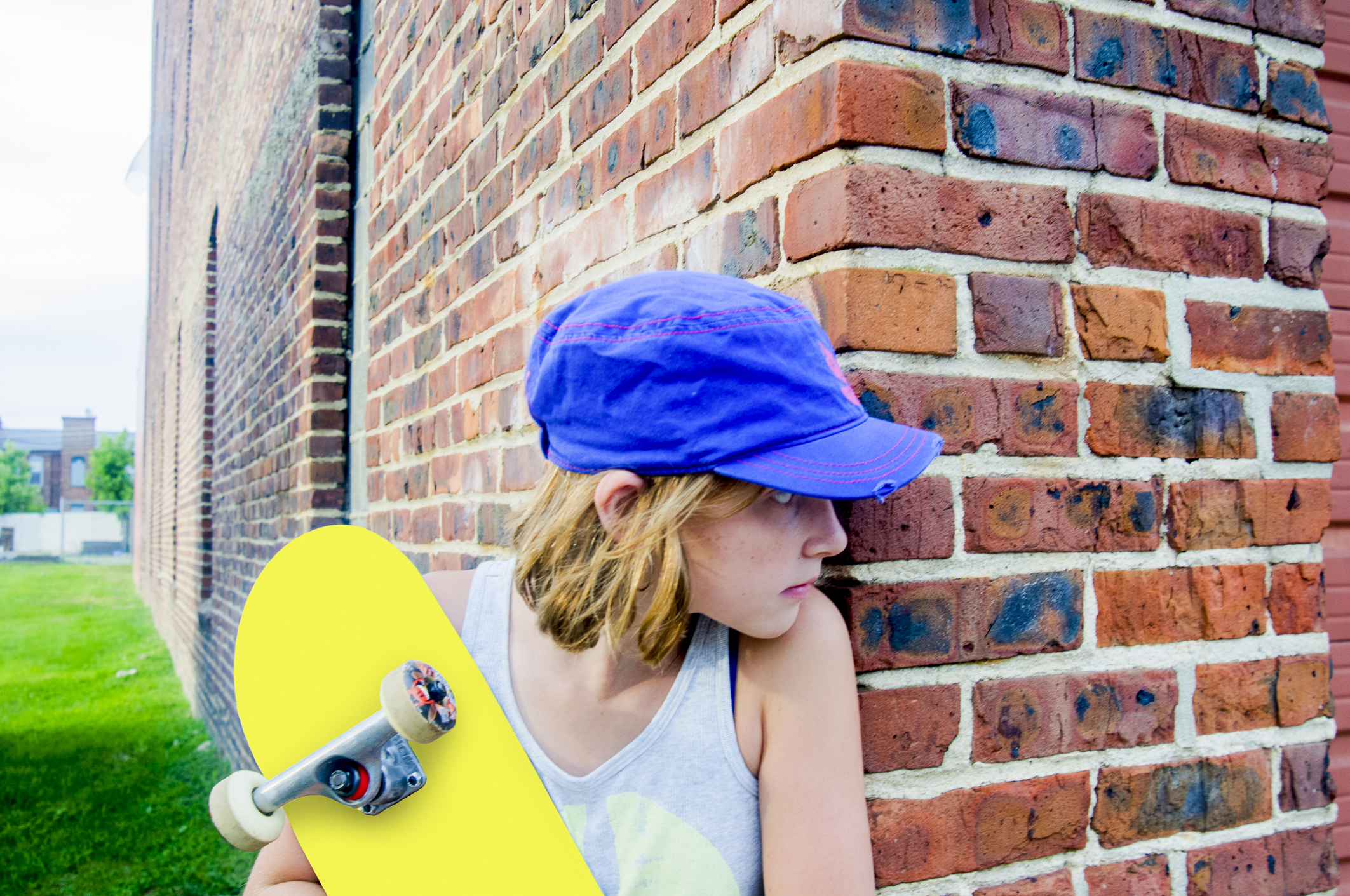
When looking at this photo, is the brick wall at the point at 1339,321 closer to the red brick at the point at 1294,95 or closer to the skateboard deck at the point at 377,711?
the red brick at the point at 1294,95

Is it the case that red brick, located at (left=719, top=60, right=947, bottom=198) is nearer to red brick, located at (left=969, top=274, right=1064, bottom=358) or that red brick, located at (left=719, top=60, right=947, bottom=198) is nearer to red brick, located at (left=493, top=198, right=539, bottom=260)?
red brick, located at (left=969, top=274, right=1064, bottom=358)

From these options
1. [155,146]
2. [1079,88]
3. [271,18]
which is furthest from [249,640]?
[155,146]

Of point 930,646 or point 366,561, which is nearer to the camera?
point 930,646

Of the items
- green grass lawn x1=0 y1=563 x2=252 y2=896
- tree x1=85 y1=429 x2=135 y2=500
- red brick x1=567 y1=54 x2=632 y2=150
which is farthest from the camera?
tree x1=85 y1=429 x2=135 y2=500

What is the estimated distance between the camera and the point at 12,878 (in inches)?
160

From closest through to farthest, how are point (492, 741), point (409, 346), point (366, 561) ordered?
point (492, 741)
point (366, 561)
point (409, 346)

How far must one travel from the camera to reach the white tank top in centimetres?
101

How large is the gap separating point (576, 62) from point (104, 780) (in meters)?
5.76

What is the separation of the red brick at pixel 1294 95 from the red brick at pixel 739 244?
2.20 feet

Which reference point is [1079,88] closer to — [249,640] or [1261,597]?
[1261,597]

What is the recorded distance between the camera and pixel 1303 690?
3.85 ft

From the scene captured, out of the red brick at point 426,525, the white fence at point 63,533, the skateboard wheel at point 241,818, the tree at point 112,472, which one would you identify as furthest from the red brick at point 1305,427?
the tree at point 112,472

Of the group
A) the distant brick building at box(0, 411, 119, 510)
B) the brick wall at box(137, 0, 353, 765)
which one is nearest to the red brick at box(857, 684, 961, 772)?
the brick wall at box(137, 0, 353, 765)

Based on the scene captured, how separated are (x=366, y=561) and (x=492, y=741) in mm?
311
